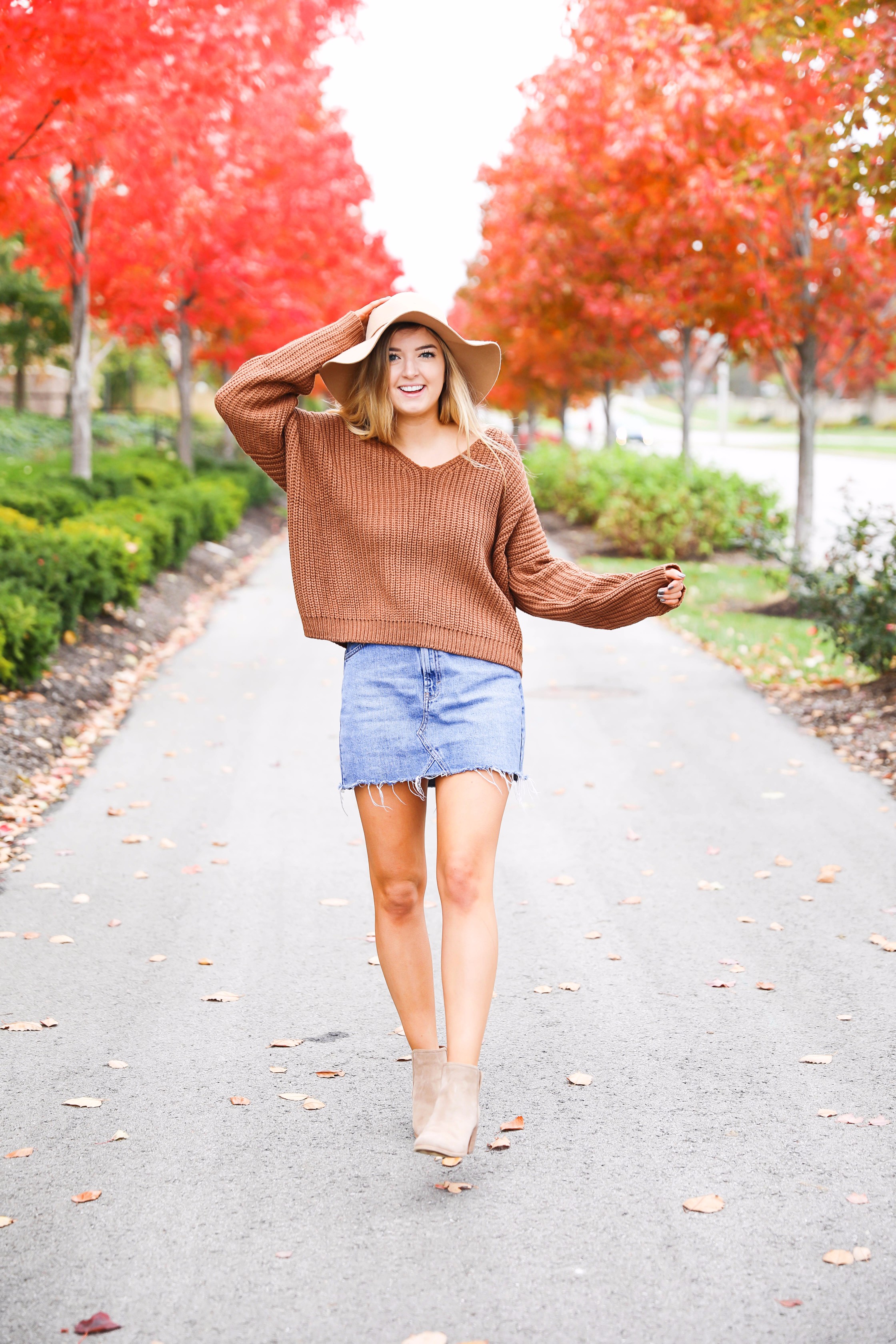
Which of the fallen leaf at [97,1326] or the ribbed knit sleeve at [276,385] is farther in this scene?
the ribbed knit sleeve at [276,385]

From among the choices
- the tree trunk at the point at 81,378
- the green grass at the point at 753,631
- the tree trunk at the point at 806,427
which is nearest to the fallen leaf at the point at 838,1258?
the green grass at the point at 753,631

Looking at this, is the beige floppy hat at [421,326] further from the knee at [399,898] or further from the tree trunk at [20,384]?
the tree trunk at [20,384]

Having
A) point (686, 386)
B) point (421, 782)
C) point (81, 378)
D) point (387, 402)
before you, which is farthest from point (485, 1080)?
point (686, 386)

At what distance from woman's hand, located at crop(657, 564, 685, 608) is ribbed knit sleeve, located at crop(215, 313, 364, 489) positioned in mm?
980

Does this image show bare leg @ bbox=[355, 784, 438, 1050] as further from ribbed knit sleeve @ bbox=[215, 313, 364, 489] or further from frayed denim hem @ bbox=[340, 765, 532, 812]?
ribbed knit sleeve @ bbox=[215, 313, 364, 489]

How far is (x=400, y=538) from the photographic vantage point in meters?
3.33

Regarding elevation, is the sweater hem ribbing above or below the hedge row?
above

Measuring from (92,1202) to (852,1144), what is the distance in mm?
1826

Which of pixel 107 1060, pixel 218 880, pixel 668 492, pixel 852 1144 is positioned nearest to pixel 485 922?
pixel 852 1144

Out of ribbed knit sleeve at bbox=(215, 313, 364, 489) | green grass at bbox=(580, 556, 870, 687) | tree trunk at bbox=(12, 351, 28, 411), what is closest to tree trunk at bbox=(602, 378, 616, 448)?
green grass at bbox=(580, 556, 870, 687)

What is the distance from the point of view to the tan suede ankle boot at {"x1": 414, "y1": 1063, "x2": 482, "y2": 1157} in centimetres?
301

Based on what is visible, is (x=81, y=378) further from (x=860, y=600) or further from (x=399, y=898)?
(x=399, y=898)

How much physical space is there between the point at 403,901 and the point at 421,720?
464 millimetres

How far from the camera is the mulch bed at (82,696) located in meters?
6.74
